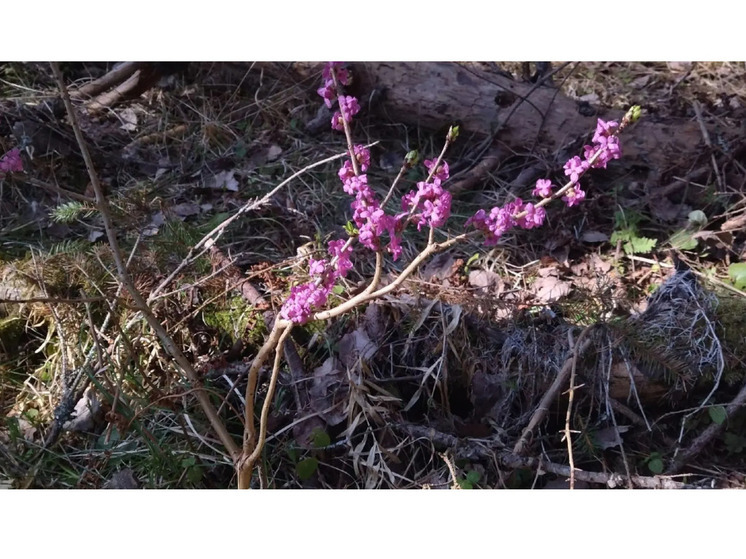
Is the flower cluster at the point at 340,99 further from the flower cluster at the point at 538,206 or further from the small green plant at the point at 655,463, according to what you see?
the small green plant at the point at 655,463

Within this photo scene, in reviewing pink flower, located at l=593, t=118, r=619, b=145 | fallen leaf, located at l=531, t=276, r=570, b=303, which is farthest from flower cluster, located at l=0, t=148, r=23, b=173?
fallen leaf, located at l=531, t=276, r=570, b=303

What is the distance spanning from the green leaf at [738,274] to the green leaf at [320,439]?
1.36 meters

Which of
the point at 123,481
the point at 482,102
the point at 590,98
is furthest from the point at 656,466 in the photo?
the point at 590,98

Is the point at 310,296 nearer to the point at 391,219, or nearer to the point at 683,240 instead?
the point at 391,219

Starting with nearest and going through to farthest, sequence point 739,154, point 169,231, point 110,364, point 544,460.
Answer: point 544,460, point 110,364, point 169,231, point 739,154

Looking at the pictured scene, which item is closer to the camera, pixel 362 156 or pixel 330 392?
pixel 362 156

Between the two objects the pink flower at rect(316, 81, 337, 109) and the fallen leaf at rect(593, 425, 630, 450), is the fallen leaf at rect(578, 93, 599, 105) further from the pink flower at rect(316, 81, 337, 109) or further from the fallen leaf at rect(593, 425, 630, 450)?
the pink flower at rect(316, 81, 337, 109)

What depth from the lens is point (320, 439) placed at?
1.75m

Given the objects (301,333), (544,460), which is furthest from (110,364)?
(544,460)

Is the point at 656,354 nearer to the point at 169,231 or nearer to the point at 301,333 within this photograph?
the point at 301,333

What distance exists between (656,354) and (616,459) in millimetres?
296

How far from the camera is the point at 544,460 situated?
1739mm

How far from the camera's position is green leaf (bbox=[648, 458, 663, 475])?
1.76 metres

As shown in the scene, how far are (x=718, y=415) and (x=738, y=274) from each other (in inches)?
22.3
